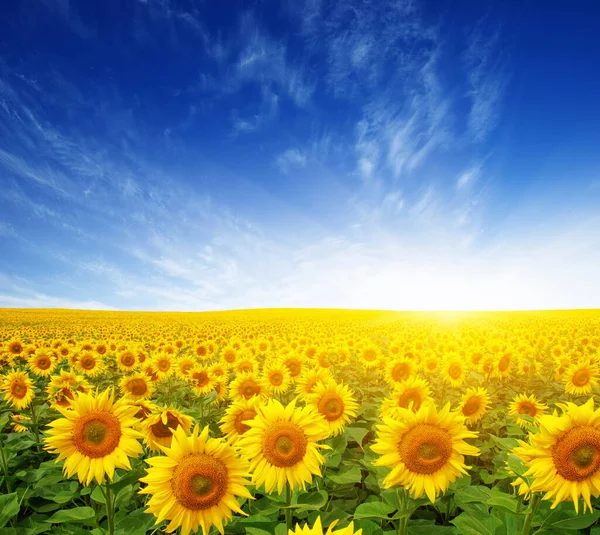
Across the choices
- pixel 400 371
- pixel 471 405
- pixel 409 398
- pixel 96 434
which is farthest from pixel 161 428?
pixel 400 371

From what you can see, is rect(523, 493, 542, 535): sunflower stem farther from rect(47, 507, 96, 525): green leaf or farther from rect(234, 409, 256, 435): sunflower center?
rect(47, 507, 96, 525): green leaf

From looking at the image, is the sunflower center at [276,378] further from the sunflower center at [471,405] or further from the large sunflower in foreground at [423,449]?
the large sunflower in foreground at [423,449]

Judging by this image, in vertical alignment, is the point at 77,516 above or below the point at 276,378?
below

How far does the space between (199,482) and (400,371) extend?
21.5 feet

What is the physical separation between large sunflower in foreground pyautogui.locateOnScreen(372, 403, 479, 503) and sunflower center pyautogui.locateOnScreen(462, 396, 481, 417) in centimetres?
377

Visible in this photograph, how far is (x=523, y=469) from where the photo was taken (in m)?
3.30

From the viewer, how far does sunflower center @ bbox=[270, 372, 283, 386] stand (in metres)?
8.00

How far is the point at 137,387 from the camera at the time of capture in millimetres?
7797

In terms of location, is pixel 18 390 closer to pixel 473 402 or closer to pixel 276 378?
pixel 276 378

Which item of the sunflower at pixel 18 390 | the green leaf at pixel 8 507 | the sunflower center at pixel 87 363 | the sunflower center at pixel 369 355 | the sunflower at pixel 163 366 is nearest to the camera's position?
the green leaf at pixel 8 507

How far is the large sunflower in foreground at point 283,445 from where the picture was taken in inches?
136

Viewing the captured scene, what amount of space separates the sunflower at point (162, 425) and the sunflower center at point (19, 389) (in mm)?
4880

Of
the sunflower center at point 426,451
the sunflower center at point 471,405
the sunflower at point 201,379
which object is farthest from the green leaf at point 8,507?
the sunflower center at point 471,405

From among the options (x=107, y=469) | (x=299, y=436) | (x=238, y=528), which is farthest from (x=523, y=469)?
(x=107, y=469)
